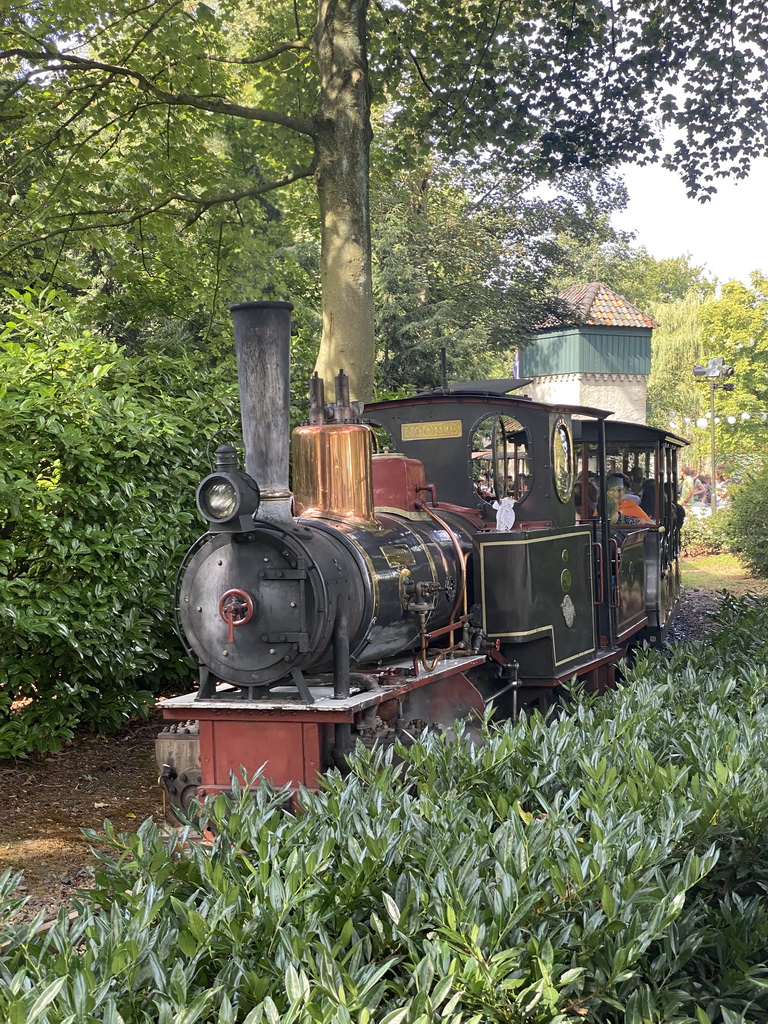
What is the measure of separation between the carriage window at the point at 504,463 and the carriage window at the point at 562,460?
0.21m

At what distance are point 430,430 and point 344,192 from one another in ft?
11.2

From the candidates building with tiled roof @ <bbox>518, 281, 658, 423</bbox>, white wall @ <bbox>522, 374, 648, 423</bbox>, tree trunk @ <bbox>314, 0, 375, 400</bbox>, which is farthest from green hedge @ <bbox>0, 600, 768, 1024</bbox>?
white wall @ <bbox>522, 374, 648, 423</bbox>

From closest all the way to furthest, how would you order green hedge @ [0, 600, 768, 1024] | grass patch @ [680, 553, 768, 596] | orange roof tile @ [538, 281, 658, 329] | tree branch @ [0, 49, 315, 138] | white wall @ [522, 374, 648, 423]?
green hedge @ [0, 600, 768, 1024]
tree branch @ [0, 49, 315, 138]
grass patch @ [680, 553, 768, 596]
white wall @ [522, 374, 648, 423]
orange roof tile @ [538, 281, 658, 329]

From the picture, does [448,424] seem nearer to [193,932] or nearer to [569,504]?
[569,504]

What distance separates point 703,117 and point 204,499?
11.3m

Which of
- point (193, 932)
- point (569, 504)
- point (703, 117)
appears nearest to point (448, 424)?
point (569, 504)

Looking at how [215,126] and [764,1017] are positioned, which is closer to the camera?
[764,1017]

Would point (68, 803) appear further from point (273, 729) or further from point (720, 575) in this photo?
point (720, 575)

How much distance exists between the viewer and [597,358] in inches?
1332

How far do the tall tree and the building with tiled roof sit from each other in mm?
18873

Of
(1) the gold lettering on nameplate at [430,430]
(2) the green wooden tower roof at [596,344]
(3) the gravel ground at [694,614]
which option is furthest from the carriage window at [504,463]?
(2) the green wooden tower roof at [596,344]

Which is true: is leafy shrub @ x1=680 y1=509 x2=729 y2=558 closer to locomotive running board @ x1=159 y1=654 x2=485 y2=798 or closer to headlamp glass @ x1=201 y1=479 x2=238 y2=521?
locomotive running board @ x1=159 y1=654 x2=485 y2=798

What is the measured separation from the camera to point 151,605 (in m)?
7.98

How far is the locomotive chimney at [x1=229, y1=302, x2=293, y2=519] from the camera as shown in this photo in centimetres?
529
